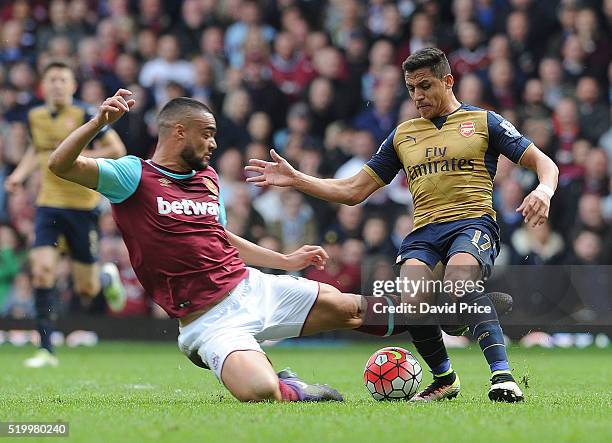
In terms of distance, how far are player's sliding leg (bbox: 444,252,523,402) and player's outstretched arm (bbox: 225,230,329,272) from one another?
98 centimetres

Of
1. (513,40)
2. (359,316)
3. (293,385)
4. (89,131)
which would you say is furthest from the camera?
(513,40)

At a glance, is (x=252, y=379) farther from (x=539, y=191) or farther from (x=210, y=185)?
(x=539, y=191)

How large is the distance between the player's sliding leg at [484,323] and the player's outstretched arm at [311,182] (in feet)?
3.89

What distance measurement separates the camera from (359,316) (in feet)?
26.2

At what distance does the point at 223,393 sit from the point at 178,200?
5.36 ft

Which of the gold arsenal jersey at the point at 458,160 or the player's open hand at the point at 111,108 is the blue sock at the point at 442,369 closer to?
the gold arsenal jersey at the point at 458,160

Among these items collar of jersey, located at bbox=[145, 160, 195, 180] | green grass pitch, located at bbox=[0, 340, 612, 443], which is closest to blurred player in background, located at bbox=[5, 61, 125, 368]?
green grass pitch, located at bbox=[0, 340, 612, 443]

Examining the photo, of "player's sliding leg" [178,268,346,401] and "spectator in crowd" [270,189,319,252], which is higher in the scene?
"spectator in crowd" [270,189,319,252]

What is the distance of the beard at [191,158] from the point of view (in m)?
7.70

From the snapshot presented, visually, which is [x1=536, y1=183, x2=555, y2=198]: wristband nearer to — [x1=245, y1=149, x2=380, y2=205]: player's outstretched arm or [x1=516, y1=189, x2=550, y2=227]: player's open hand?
[x1=516, y1=189, x2=550, y2=227]: player's open hand

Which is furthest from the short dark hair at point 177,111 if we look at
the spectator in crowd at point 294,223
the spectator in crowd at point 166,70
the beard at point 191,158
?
the spectator in crowd at point 166,70

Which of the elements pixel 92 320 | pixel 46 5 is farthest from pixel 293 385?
pixel 46 5

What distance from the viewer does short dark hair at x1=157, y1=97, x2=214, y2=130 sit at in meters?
7.69

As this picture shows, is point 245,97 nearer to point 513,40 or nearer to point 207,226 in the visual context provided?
point 513,40
